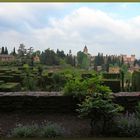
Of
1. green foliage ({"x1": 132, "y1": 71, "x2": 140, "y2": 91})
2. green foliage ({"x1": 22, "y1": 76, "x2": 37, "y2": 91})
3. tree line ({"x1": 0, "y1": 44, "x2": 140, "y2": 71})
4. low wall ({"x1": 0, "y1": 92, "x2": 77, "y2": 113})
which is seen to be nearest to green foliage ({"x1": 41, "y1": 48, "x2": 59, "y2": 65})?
tree line ({"x1": 0, "y1": 44, "x2": 140, "y2": 71})

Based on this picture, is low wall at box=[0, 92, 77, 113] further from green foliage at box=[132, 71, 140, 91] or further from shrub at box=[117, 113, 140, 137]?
green foliage at box=[132, 71, 140, 91]

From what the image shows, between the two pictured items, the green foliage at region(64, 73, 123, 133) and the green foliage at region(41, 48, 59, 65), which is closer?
the green foliage at region(64, 73, 123, 133)

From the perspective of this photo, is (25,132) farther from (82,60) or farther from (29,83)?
(82,60)

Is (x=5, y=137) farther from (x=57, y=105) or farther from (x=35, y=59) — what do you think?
(x=35, y=59)

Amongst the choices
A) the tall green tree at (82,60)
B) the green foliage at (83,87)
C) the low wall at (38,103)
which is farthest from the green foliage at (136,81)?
the green foliage at (83,87)

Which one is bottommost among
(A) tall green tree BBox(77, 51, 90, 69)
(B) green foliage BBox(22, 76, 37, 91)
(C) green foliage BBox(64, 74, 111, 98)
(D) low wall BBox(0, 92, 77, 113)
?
(B) green foliage BBox(22, 76, 37, 91)

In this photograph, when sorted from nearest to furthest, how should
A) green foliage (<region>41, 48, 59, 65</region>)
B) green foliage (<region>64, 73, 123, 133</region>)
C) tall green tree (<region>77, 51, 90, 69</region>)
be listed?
green foliage (<region>64, 73, 123, 133</region>) < tall green tree (<region>77, 51, 90, 69</region>) < green foliage (<region>41, 48, 59, 65</region>)

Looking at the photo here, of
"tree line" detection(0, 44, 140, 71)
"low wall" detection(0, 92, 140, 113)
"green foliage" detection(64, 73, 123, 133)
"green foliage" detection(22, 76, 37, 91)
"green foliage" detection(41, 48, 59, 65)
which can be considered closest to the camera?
"green foliage" detection(64, 73, 123, 133)

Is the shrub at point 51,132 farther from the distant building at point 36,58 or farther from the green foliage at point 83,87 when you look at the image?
the distant building at point 36,58

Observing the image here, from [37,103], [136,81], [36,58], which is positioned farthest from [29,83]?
[36,58]

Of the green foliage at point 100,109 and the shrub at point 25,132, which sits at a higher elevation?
the green foliage at point 100,109

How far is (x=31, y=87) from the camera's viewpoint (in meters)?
13.8

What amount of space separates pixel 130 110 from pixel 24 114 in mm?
1862

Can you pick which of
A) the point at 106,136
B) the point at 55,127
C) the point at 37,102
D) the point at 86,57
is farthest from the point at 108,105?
the point at 86,57
